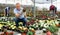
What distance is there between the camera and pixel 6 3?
56.0 ft

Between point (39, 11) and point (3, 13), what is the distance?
7.07ft

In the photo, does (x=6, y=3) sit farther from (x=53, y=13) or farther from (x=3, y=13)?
(x=53, y=13)

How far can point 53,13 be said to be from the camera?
16.1m

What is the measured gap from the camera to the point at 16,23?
11.5 m

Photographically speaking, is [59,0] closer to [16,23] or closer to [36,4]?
[36,4]

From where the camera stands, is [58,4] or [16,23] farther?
[58,4]

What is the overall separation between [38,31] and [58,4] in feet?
21.7

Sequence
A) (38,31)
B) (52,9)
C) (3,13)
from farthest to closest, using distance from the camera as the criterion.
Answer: (3,13), (52,9), (38,31)

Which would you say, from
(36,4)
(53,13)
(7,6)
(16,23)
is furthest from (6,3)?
(16,23)

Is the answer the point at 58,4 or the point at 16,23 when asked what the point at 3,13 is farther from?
the point at 16,23

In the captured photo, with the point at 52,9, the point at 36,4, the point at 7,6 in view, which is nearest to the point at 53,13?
the point at 52,9

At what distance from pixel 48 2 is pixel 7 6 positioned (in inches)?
92.8

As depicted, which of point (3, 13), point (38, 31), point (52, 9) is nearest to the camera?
point (38, 31)

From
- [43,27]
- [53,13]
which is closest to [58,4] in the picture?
[53,13]
